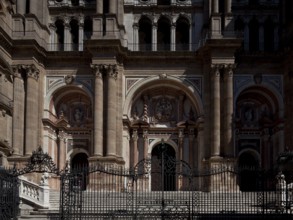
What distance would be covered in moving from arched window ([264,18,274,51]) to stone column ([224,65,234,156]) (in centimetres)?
467

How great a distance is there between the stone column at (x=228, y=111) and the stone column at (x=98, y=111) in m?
7.90

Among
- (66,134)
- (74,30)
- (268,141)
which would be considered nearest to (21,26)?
(74,30)

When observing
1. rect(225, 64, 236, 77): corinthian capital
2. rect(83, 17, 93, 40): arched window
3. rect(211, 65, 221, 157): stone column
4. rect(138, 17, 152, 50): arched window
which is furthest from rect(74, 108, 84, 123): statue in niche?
rect(225, 64, 236, 77): corinthian capital

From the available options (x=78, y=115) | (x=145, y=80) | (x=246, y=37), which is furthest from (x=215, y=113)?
(x=78, y=115)

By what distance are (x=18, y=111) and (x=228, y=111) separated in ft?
43.7

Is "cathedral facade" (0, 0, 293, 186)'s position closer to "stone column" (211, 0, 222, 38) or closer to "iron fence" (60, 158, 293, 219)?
"stone column" (211, 0, 222, 38)

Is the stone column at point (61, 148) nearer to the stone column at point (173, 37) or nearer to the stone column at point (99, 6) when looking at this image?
the stone column at point (99, 6)

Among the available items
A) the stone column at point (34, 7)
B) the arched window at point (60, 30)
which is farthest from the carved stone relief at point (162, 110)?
the stone column at point (34, 7)

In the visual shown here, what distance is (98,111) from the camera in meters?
42.6

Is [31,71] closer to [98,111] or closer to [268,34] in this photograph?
[98,111]

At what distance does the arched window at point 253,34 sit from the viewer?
45.6m

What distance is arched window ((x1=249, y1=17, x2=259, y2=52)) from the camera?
150ft

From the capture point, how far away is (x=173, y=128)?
150 ft

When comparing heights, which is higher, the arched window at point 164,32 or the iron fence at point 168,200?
the arched window at point 164,32
